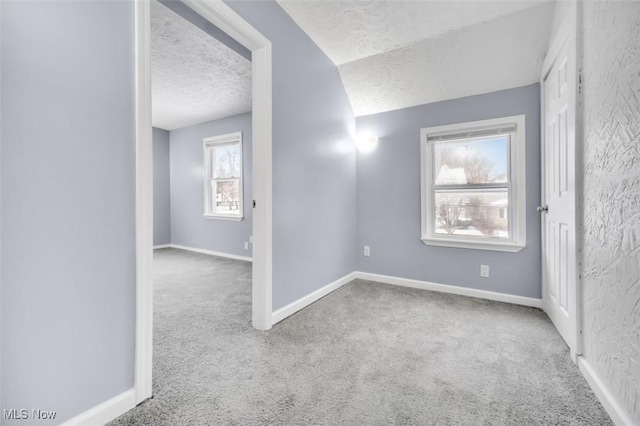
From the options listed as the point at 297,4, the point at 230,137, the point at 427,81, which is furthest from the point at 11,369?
the point at 230,137

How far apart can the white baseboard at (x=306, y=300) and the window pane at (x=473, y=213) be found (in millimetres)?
1209

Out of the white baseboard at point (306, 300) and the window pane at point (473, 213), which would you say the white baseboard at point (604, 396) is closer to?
the window pane at point (473, 213)

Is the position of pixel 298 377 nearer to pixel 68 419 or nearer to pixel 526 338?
pixel 68 419

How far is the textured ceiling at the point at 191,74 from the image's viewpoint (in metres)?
2.43

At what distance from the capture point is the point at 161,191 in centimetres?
553

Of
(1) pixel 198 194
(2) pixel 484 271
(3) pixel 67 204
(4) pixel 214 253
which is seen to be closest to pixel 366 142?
(2) pixel 484 271

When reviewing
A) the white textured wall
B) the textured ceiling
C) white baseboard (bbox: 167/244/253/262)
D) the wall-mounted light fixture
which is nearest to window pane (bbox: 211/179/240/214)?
white baseboard (bbox: 167/244/253/262)

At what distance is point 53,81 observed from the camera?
103 cm

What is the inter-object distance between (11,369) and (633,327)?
7.57 feet

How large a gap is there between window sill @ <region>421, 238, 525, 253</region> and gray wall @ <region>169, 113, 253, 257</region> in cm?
282

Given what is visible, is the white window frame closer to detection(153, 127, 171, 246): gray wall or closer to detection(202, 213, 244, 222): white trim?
detection(202, 213, 244, 222): white trim

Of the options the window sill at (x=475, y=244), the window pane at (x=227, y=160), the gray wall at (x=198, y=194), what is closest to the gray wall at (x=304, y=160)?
the window sill at (x=475, y=244)
